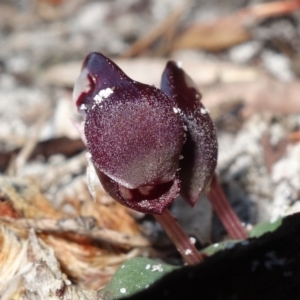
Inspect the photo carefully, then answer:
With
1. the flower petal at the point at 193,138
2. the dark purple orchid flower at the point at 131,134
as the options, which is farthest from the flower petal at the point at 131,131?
the flower petal at the point at 193,138

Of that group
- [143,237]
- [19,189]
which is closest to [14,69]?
[19,189]

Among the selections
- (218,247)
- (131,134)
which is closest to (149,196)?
(131,134)

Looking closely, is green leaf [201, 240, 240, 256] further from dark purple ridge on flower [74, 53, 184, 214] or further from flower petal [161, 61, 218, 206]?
dark purple ridge on flower [74, 53, 184, 214]

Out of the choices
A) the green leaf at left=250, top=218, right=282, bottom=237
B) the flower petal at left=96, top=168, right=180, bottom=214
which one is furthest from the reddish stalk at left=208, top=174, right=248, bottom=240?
the flower petal at left=96, top=168, right=180, bottom=214

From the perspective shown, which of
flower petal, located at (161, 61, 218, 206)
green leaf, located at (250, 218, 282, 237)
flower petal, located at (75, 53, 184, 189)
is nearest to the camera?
flower petal, located at (75, 53, 184, 189)

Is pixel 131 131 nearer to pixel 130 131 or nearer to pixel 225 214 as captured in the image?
pixel 130 131

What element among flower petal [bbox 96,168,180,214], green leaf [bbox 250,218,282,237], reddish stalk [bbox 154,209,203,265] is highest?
flower petal [bbox 96,168,180,214]

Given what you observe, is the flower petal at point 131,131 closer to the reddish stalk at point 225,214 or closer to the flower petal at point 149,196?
the flower petal at point 149,196
